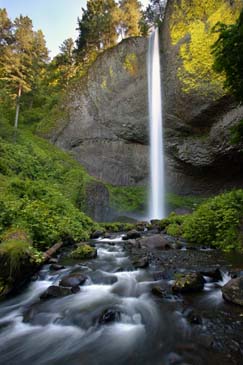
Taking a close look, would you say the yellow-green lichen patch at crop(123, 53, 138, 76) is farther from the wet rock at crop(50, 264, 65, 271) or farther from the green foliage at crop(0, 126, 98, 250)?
the wet rock at crop(50, 264, 65, 271)

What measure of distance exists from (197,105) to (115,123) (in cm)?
768

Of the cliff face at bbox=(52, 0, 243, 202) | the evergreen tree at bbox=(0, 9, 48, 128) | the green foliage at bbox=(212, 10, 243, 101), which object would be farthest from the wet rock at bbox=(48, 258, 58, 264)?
the evergreen tree at bbox=(0, 9, 48, 128)

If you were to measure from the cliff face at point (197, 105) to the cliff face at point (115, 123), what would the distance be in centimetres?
255

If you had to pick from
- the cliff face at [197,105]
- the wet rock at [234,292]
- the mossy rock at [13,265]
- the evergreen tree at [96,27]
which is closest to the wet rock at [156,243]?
the wet rock at [234,292]

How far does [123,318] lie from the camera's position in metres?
3.53

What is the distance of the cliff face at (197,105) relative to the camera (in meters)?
17.9

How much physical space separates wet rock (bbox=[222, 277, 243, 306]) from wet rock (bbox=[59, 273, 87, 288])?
2.59 m

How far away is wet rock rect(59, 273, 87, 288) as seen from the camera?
4.60 metres

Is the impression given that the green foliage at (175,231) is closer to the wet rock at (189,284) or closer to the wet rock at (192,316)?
the wet rock at (189,284)

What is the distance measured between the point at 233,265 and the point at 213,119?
1555 cm

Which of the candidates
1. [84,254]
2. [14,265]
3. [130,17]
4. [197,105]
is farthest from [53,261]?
[130,17]

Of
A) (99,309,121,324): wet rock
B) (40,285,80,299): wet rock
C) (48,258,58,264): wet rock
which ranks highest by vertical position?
(48,258,58,264): wet rock

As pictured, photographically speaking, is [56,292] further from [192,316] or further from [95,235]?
[95,235]

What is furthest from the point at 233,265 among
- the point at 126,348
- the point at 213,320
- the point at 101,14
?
the point at 101,14
